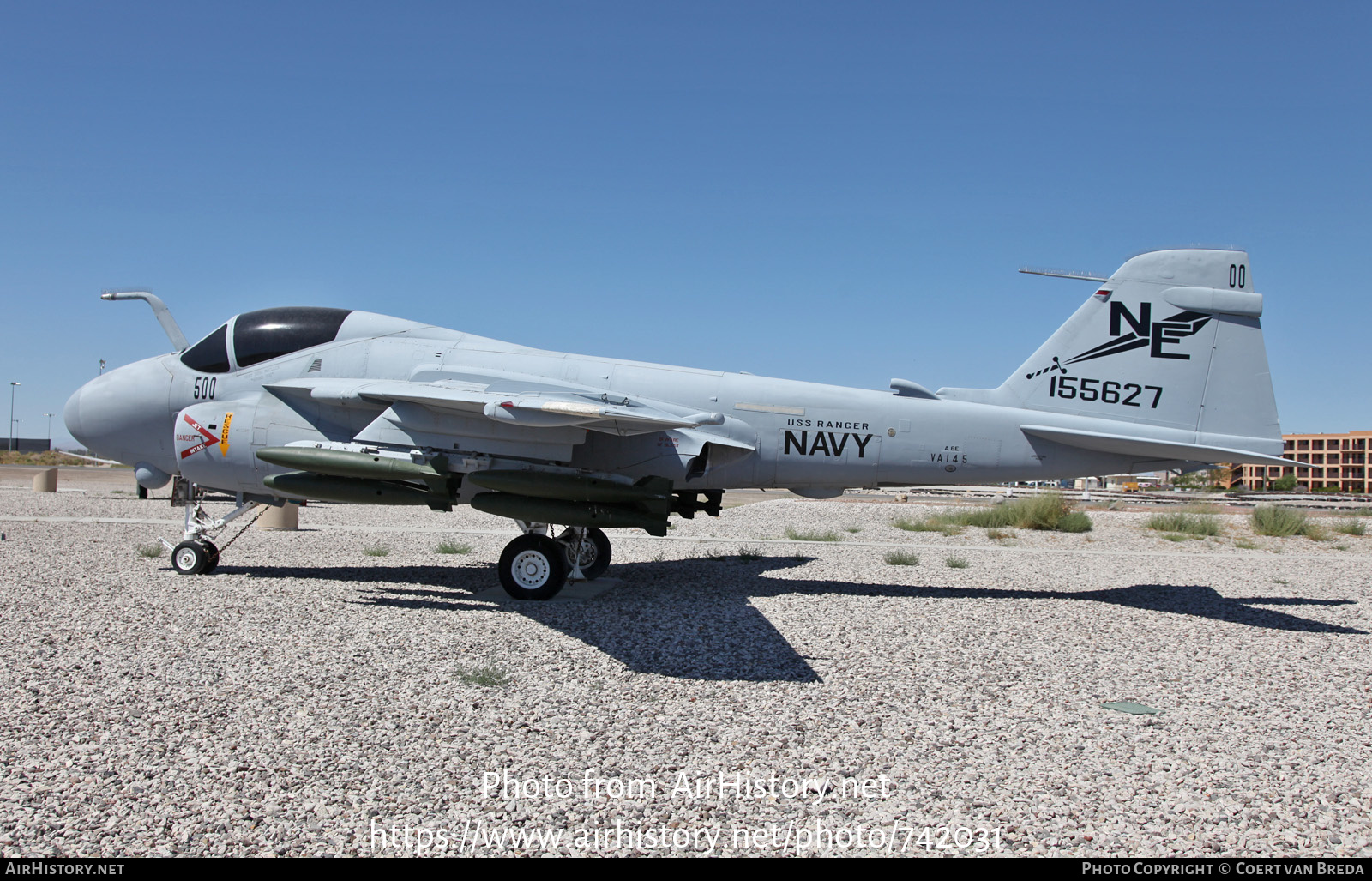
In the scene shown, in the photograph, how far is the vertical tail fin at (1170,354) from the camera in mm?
9859

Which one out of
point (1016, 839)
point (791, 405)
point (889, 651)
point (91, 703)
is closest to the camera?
point (1016, 839)

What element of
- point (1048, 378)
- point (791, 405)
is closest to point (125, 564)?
point (791, 405)

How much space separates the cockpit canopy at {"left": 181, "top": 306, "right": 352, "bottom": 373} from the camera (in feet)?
33.8

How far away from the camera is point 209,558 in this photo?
1022cm

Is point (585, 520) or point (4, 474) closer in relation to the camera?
point (585, 520)

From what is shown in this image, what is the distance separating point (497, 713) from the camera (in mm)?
5098

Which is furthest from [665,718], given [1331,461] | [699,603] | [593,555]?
[1331,461]

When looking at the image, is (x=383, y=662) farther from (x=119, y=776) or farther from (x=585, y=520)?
(x=585, y=520)

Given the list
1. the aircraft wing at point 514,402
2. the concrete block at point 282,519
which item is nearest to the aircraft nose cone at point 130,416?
the aircraft wing at point 514,402

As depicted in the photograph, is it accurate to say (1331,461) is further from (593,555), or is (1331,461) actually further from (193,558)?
(193,558)

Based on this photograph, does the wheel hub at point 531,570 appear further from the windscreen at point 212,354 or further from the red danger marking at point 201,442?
the windscreen at point 212,354

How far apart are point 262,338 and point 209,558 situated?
2.90 meters

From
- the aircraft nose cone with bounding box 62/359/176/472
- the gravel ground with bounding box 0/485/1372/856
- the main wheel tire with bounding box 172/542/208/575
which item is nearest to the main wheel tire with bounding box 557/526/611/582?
the gravel ground with bounding box 0/485/1372/856

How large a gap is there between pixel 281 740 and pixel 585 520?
4824 mm
